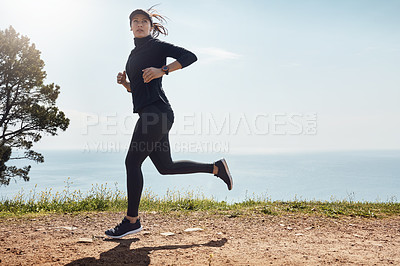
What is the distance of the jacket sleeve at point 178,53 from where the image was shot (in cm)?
435

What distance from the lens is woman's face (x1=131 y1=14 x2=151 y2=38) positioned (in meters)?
4.51

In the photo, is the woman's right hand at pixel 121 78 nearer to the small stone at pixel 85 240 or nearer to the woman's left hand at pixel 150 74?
the woman's left hand at pixel 150 74

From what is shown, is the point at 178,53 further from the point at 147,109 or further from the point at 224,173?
the point at 224,173

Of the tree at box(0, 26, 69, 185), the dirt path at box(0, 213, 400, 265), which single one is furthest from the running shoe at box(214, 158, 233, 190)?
the tree at box(0, 26, 69, 185)

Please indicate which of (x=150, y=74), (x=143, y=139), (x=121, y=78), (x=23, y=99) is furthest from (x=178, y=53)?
(x=23, y=99)

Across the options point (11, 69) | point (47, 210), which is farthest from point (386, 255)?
point (11, 69)

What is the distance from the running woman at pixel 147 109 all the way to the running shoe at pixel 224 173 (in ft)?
1.53

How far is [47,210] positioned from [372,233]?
6506 millimetres

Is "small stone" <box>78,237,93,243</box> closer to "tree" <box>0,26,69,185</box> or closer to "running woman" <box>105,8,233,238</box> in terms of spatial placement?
"running woman" <box>105,8,233,238</box>

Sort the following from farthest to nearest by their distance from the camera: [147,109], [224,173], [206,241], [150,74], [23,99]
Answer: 1. [23,99]
2. [224,173]
3. [206,241]
4. [147,109]
5. [150,74]

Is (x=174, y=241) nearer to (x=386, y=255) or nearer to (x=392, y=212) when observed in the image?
(x=386, y=255)

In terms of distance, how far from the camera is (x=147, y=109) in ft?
14.1

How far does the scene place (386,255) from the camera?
162 inches

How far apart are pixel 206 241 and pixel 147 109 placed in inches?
74.6
